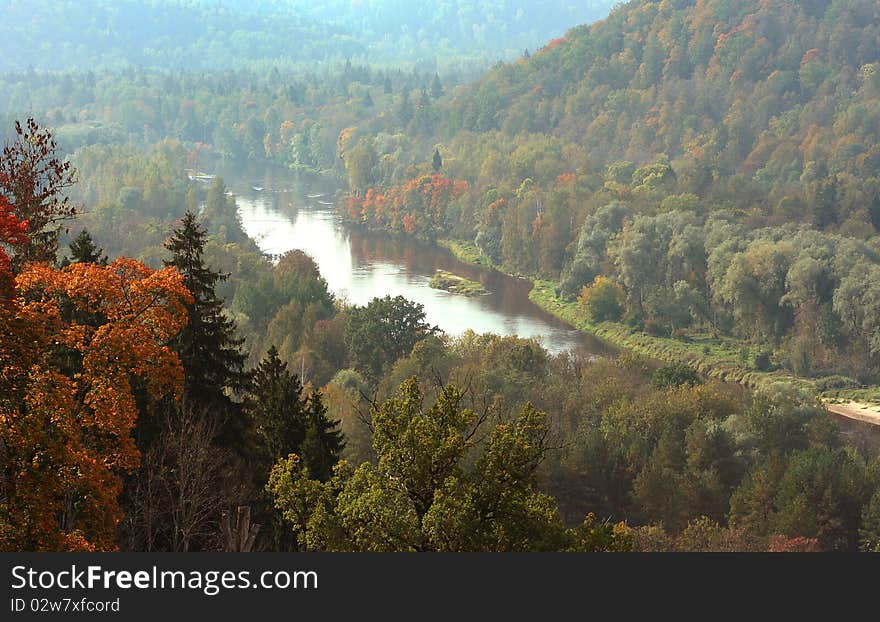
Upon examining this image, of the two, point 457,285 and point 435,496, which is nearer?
point 435,496

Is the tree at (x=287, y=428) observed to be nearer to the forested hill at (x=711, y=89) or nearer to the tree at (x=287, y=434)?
the tree at (x=287, y=434)

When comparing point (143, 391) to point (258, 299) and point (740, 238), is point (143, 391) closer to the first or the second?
point (258, 299)

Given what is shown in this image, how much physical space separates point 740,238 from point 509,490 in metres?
55.8

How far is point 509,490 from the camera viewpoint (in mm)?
15906

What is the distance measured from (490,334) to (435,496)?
119 feet

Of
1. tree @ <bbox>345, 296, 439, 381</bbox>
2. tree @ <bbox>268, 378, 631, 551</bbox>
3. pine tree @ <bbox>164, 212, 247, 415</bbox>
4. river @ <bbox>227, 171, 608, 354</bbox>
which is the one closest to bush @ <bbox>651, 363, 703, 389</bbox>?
tree @ <bbox>345, 296, 439, 381</bbox>

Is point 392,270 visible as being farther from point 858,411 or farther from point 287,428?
point 287,428

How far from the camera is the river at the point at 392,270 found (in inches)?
2685

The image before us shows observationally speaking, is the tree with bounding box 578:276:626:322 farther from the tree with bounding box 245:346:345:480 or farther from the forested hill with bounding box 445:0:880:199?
the tree with bounding box 245:346:345:480

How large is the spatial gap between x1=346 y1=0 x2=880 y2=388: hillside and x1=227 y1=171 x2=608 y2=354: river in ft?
10.2

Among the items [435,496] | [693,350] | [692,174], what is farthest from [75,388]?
[692,174]

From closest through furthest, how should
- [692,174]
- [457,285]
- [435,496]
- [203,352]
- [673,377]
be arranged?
[435,496], [203,352], [673,377], [457,285], [692,174]

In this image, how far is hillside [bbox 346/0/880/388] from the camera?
62969 mm

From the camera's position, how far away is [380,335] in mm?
50812
